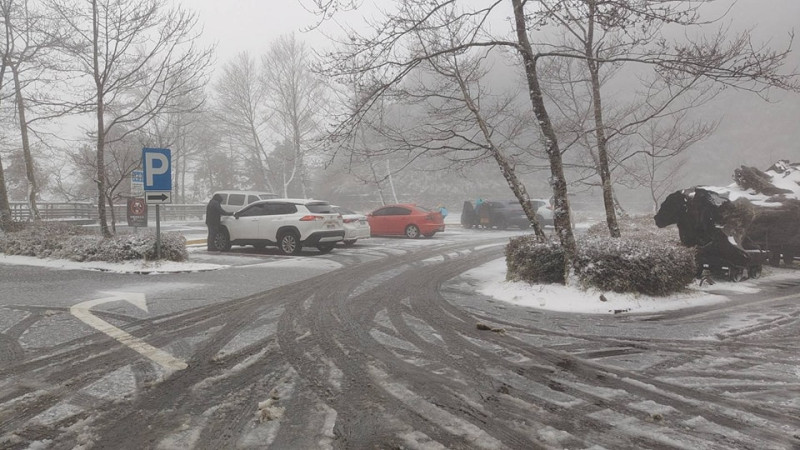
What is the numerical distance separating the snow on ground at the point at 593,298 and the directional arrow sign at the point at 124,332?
475 centimetres

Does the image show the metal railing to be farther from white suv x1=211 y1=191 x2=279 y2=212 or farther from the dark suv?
the dark suv

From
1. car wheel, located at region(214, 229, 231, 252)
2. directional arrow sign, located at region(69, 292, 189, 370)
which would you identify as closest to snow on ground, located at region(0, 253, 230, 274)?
directional arrow sign, located at region(69, 292, 189, 370)

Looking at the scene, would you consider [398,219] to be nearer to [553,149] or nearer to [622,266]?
[553,149]

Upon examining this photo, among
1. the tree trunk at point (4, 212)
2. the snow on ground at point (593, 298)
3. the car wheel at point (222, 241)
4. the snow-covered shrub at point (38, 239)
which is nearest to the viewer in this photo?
the snow on ground at point (593, 298)

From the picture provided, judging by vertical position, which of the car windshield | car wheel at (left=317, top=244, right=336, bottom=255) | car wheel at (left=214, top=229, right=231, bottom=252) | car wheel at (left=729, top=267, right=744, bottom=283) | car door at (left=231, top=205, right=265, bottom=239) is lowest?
car wheel at (left=729, top=267, right=744, bottom=283)

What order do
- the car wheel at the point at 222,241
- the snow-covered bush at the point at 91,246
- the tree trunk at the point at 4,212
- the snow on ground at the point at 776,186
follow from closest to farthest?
the snow on ground at the point at 776,186, the snow-covered bush at the point at 91,246, the tree trunk at the point at 4,212, the car wheel at the point at 222,241

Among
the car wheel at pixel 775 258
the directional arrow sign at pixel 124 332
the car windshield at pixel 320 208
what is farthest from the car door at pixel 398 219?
the directional arrow sign at pixel 124 332

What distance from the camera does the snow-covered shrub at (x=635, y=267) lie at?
654cm

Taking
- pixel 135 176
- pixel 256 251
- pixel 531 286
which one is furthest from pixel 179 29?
pixel 531 286

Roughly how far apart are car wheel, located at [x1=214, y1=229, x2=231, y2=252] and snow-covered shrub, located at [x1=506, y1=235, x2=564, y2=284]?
30.3 feet

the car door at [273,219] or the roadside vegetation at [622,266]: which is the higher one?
the car door at [273,219]

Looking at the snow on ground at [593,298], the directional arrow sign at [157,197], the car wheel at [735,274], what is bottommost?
the snow on ground at [593,298]

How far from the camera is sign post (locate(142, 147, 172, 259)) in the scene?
947 cm

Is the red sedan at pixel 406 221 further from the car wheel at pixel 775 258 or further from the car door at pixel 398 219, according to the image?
the car wheel at pixel 775 258
